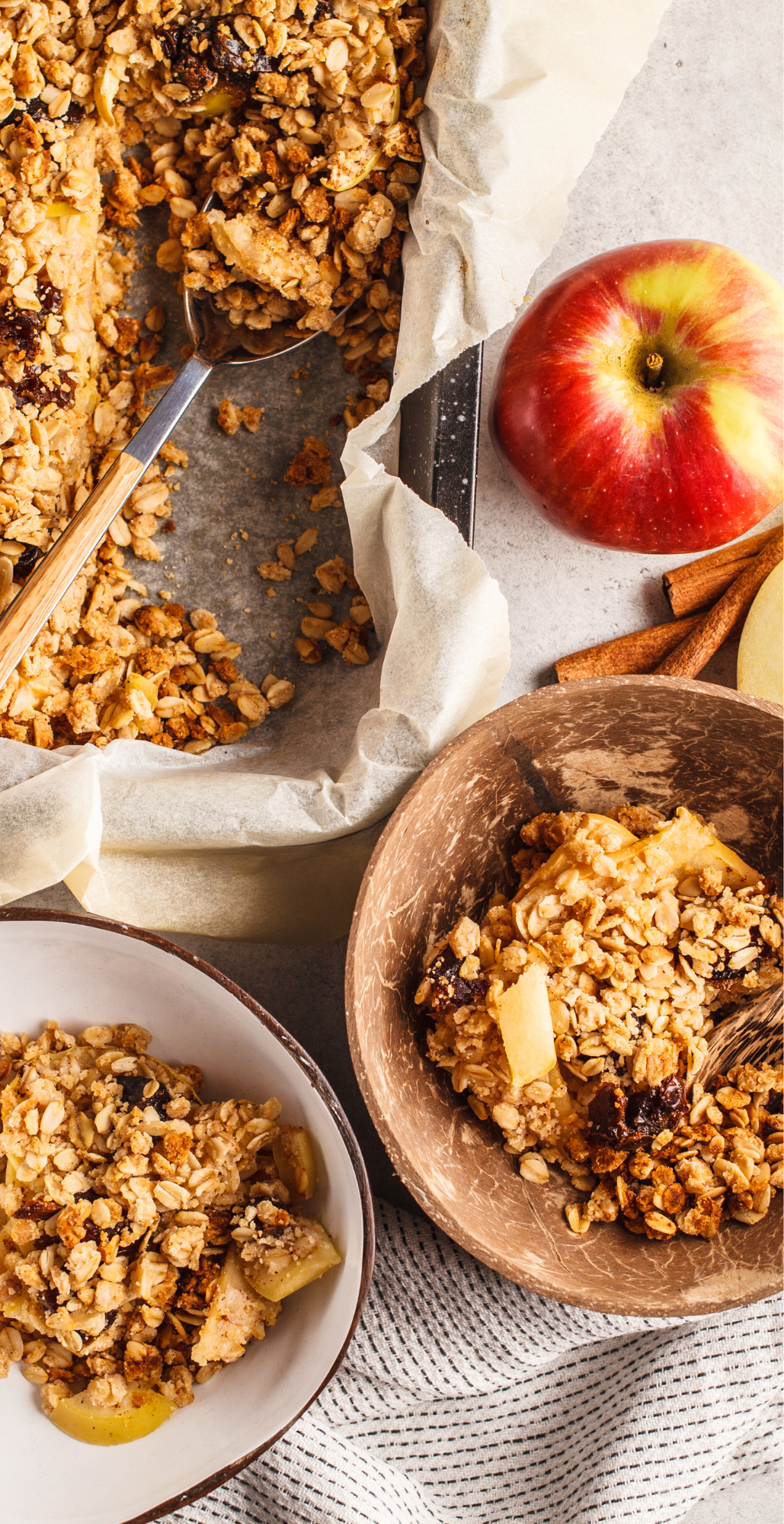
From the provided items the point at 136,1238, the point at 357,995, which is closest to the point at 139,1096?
the point at 136,1238

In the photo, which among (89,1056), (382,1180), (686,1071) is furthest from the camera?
(382,1180)

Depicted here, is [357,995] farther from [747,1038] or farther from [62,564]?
[62,564]

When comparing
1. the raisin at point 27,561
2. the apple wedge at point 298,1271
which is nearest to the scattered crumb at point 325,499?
the raisin at point 27,561

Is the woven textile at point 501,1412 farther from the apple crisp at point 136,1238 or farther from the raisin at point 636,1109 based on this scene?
the raisin at point 636,1109

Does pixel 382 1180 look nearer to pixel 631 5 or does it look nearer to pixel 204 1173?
pixel 204 1173

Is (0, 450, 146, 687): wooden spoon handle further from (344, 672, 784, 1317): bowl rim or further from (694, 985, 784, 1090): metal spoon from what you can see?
(694, 985, 784, 1090): metal spoon

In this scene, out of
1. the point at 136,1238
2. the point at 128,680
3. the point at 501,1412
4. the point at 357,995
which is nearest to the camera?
the point at 357,995

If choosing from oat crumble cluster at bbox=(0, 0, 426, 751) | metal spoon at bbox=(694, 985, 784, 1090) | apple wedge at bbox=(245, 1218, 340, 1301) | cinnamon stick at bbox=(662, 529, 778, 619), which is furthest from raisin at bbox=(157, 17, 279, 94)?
apple wedge at bbox=(245, 1218, 340, 1301)

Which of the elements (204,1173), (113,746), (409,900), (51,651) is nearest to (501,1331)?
(204,1173)
